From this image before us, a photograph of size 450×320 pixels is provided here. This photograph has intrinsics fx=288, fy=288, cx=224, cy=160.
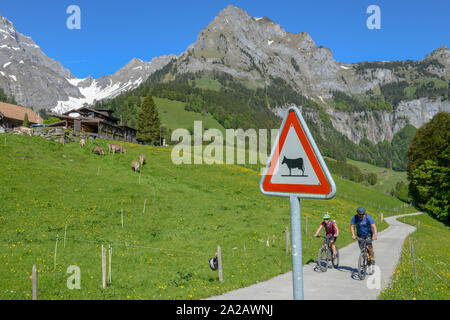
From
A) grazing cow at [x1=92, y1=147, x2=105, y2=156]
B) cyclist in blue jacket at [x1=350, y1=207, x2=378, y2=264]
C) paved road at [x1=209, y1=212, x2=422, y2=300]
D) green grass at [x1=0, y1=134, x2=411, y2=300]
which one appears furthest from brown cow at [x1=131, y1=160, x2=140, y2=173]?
cyclist in blue jacket at [x1=350, y1=207, x2=378, y2=264]

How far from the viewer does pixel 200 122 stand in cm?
17475

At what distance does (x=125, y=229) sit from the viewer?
18953 mm

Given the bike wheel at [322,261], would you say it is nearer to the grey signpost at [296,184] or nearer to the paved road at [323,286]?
the paved road at [323,286]

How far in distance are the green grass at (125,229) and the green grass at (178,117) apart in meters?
124

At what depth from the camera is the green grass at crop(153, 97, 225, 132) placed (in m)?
164

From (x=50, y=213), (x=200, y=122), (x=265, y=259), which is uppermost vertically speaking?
(x=200, y=122)

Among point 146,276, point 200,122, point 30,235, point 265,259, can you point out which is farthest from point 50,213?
point 200,122

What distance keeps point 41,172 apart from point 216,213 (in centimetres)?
1881

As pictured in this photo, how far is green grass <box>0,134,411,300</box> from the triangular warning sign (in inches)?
279

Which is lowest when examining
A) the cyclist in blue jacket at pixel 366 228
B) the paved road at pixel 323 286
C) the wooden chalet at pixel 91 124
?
the paved road at pixel 323 286

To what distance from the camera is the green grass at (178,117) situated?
164 meters

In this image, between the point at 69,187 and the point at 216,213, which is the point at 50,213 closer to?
the point at 69,187

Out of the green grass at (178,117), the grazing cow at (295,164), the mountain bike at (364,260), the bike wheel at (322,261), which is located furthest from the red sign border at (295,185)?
the green grass at (178,117)
